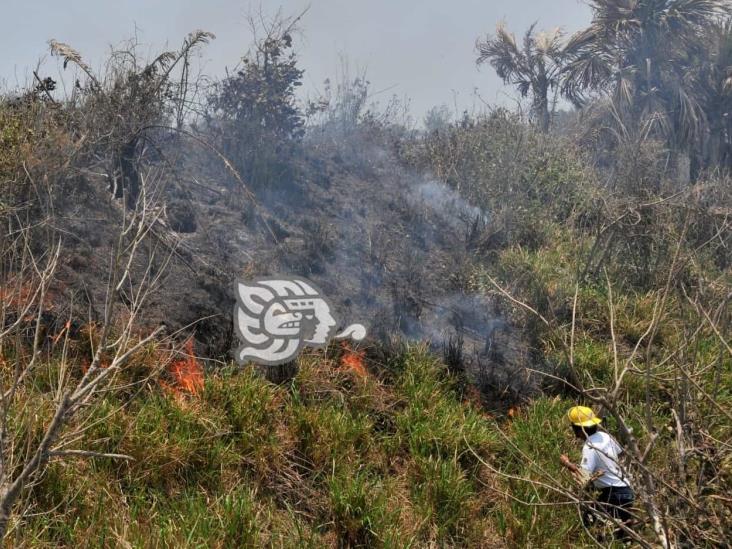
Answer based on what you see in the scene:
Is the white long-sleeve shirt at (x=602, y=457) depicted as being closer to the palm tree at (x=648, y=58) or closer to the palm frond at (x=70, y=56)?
the palm frond at (x=70, y=56)

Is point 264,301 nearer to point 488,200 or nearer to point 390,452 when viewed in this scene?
point 390,452

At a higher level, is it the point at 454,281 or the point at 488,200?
the point at 488,200

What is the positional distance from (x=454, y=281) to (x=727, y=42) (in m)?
11.8

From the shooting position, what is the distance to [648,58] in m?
16.7

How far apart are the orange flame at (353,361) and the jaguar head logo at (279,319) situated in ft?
1.47

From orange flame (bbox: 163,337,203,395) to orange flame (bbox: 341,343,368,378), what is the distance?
1.54 meters

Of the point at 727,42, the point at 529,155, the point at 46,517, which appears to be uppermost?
the point at 727,42

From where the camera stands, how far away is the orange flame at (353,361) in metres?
6.53

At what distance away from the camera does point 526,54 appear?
58.1 ft

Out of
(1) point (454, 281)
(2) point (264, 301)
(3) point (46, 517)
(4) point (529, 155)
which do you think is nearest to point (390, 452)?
(2) point (264, 301)

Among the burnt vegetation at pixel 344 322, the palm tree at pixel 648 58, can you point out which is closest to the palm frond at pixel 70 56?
the burnt vegetation at pixel 344 322

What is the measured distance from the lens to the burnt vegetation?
11.7 ft

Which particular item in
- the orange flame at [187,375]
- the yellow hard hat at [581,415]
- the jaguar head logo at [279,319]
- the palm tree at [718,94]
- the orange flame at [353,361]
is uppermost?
the palm tree at [718,94]

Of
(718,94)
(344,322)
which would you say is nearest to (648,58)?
(718,94)
